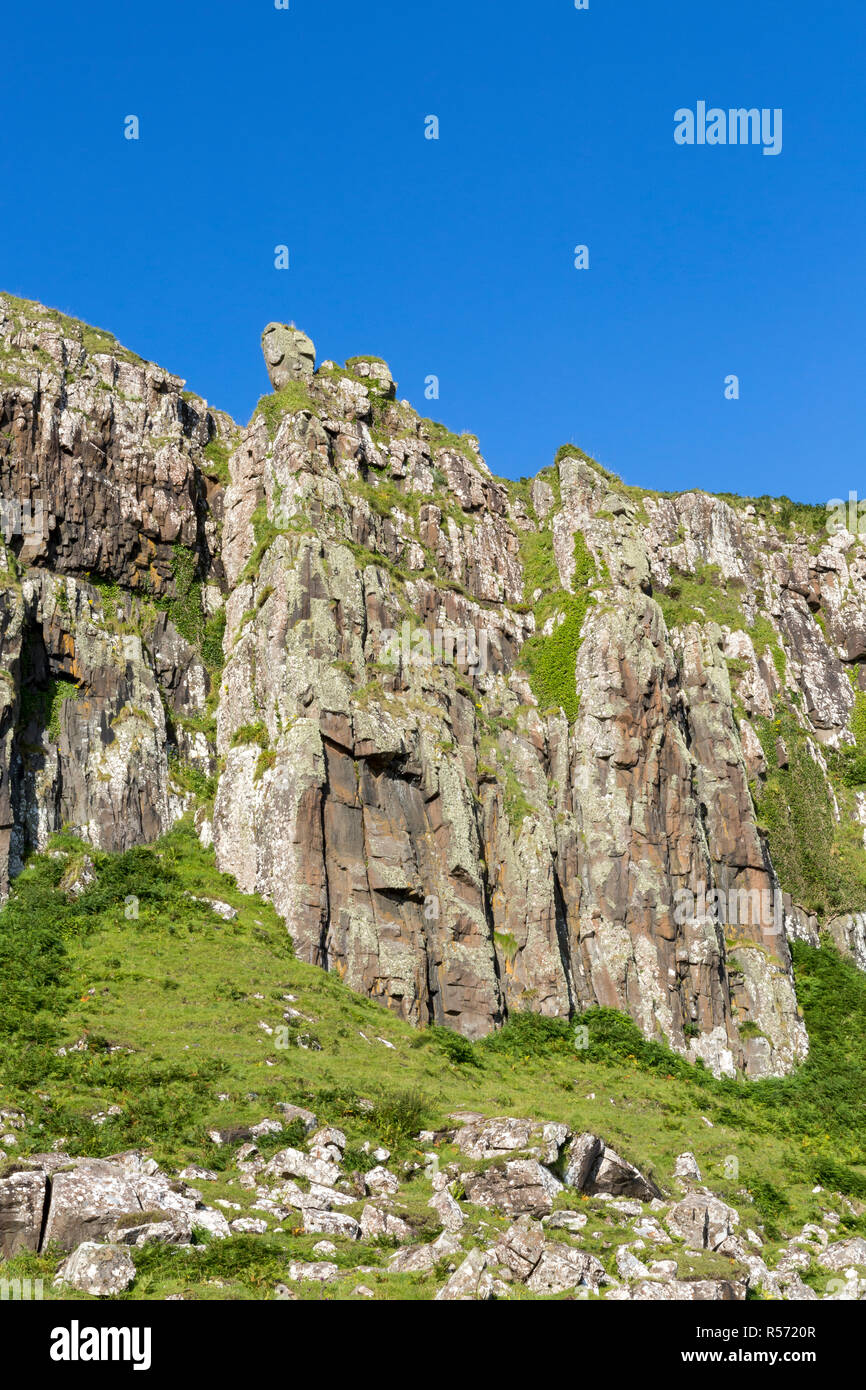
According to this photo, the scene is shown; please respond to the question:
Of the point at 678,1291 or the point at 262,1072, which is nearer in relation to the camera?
the point at 678,1291

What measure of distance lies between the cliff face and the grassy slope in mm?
2862

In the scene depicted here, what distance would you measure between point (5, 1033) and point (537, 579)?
166 feet

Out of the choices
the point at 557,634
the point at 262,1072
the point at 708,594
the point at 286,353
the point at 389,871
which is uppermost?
the point at 286,353

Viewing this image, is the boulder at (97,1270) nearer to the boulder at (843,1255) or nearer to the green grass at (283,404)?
the boulder at (843,1255)

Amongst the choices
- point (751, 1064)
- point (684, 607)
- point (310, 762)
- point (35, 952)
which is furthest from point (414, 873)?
point (684, 607)

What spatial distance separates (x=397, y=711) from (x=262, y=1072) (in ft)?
80.5

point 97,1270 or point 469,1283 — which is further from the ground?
point 97,1270

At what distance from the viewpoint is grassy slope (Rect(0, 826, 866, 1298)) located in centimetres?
2725

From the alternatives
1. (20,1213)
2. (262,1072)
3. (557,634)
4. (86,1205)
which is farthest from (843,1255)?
(557,634)

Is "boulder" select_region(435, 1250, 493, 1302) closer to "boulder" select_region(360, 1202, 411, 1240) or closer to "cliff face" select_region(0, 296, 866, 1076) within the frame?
"boulder" select_region(360, 1202, 411, 1240)

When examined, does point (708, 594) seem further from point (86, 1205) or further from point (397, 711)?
point (86, 1205)

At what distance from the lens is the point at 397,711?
56.6 meters

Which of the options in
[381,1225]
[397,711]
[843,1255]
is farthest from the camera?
[397,711]
